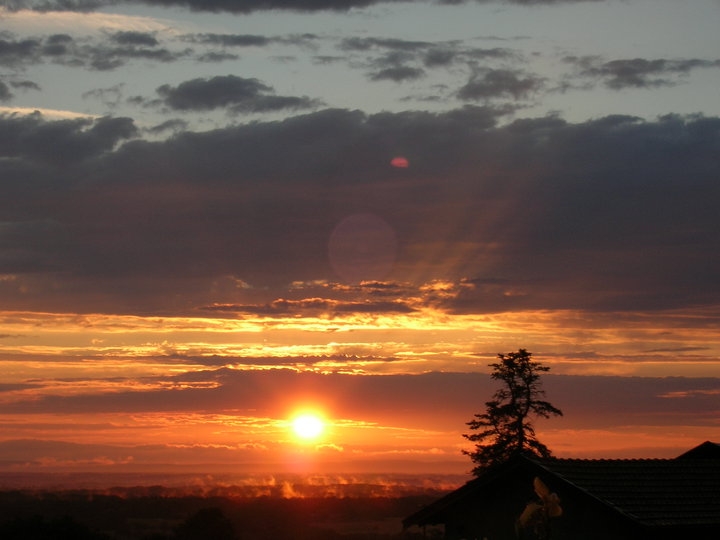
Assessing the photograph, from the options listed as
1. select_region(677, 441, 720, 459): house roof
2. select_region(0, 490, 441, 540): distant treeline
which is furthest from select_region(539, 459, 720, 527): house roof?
select_region(0, 490, 441, 540): distant treeline

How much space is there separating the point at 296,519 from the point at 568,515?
94419 mm

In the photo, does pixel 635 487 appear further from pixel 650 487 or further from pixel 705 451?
pixel 705 451

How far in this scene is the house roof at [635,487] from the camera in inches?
977

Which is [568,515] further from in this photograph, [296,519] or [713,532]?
[296,519]

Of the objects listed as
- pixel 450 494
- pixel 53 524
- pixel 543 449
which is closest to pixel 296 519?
pixel 53 524

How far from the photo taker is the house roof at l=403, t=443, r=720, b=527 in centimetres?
2481

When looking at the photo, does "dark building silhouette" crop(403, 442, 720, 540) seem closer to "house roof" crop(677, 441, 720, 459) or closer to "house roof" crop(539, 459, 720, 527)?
"house roof" crop(539, 459, 720, 527)

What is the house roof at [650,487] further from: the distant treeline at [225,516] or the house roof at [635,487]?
the distant treeline at [225,516]

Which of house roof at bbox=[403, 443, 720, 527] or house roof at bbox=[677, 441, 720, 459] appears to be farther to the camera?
house roof at bbox=[677, 441, 720, 459]

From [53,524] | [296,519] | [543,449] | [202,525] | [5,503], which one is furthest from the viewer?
[296,519]

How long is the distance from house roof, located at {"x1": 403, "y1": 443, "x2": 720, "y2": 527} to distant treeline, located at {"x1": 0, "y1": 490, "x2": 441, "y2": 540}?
45951 mm

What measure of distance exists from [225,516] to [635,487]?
56.6 meters

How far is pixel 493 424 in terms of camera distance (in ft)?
180

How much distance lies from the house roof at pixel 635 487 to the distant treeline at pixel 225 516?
151 feet
